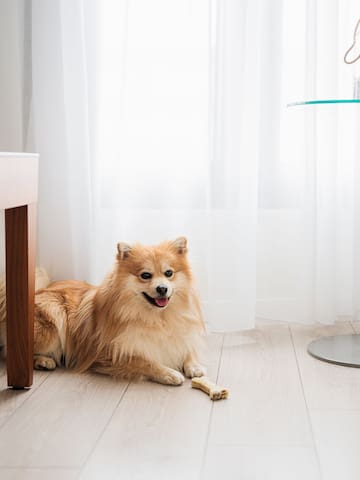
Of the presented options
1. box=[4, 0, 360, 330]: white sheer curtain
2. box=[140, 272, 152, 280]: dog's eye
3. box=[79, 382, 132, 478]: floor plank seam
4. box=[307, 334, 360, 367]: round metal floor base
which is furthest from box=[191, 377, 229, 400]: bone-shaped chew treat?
box=[4, 0, 360, 330]: white sheer curtain

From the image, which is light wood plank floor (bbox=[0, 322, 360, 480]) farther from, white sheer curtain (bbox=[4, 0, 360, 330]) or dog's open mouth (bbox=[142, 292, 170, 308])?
white sheer curtain (bbox=[4, 0, 360, 330])

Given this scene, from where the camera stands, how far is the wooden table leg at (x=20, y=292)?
208 centimetres

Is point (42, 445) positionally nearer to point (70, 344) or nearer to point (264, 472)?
point (264, 472)

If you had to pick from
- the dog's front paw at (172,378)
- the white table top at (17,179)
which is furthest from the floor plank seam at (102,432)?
the white table top at (17,179)

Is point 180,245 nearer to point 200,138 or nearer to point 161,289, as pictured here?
point 161,289

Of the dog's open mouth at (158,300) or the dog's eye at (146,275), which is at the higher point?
the dog's eye at (146,275)

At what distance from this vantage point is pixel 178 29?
8.71 ft

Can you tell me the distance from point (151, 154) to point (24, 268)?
80 cm

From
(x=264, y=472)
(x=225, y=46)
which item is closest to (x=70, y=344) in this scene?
(x=264, y=472)

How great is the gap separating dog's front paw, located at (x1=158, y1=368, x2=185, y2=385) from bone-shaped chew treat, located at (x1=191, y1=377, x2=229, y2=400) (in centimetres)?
4

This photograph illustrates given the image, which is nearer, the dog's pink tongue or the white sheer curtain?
the dog's pink tongue

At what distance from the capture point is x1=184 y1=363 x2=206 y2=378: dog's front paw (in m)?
2.22

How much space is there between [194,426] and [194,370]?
0.40 metres

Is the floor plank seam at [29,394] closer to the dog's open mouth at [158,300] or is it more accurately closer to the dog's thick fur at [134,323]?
the dog's thick fur at [134,323]
